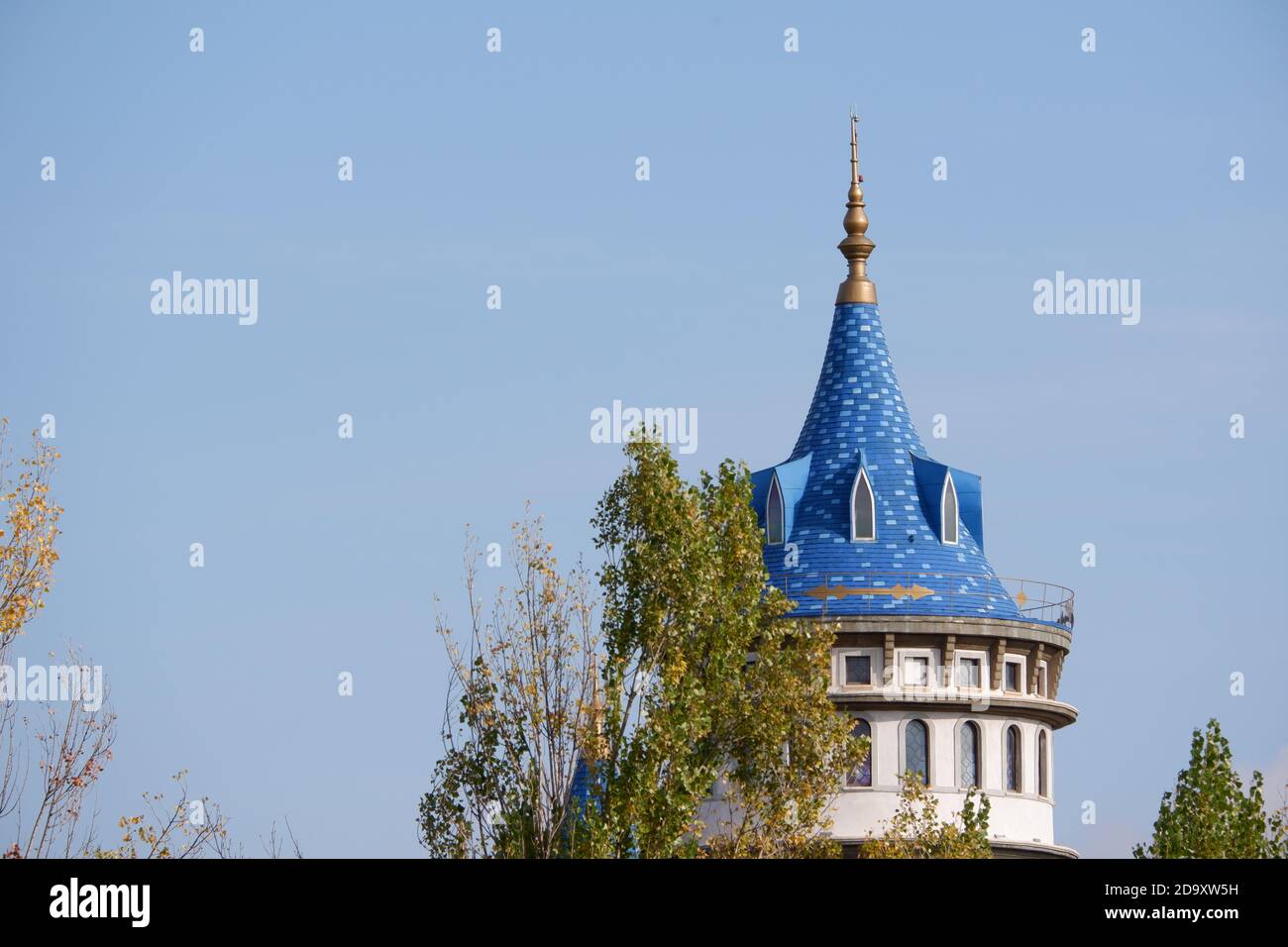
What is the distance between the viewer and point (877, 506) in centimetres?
5741

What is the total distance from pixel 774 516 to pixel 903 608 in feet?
15.6

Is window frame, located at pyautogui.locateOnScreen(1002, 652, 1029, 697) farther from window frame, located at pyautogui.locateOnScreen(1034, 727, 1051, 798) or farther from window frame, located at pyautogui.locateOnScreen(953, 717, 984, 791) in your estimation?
window frame, located at pyautogui.locateOnScreen(953, 717, 984, 791)

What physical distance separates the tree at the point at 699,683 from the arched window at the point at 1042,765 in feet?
42.9

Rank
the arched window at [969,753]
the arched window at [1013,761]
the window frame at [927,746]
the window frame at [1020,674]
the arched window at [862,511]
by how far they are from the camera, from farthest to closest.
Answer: the arched window at [862,511] < the window frame at [1020,674] < the arched window at [1013,761] < the arched window at [969,753] < the window frame at [927,746]

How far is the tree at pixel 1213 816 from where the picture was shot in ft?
171

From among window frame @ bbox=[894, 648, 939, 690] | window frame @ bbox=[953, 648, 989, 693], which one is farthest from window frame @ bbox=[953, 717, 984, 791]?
window frame @ bbox=[894, 648, 939, 690]

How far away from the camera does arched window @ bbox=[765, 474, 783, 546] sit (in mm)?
57781

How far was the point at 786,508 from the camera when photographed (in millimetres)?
57969

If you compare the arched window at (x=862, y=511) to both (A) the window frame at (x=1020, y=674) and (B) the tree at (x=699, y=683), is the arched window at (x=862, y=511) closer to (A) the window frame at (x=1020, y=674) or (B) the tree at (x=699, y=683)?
(A) the window frame at (x=1020, y=674)

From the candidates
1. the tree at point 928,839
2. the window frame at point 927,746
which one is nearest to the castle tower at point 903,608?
the window frame at point 927,746

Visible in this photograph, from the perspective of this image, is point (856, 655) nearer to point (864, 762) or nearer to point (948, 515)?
point (864, 762)
